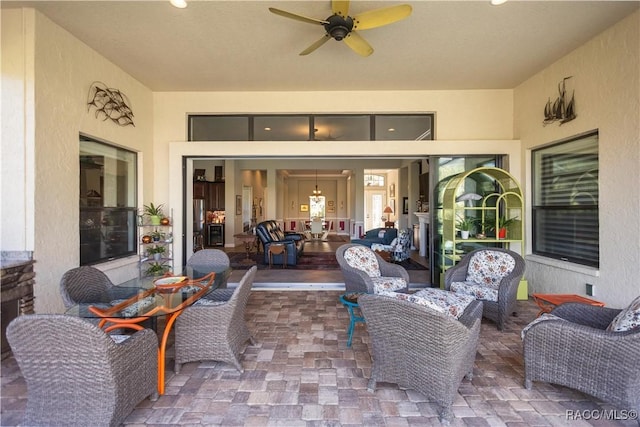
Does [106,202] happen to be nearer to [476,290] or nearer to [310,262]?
[310,262]

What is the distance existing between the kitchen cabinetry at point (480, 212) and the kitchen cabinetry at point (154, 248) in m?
4.21

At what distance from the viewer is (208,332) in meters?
2.36

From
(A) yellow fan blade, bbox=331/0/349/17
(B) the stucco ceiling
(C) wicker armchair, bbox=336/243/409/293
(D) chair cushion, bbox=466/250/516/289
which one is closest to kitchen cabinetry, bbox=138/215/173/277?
(B) the stucco ceiling

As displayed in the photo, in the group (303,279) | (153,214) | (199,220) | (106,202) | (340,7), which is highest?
(340,7)

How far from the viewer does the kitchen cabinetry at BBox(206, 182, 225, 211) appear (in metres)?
9.84

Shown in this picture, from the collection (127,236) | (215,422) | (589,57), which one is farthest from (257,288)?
(589,57)

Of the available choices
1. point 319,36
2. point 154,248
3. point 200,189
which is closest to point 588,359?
point 319,36

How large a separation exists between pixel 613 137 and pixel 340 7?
3176 mm

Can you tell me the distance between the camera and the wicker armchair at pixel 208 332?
233 centimetres

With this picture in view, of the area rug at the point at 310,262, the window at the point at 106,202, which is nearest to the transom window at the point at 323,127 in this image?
the window at the point at 106,202

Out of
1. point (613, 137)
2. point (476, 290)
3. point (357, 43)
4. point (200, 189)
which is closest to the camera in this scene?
point (357, 43)

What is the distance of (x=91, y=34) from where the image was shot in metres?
3.32

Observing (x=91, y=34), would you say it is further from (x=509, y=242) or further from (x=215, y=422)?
(x=509, y=242)

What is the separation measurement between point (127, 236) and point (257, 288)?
2058mm
